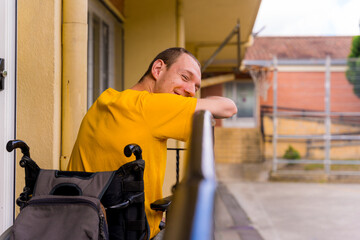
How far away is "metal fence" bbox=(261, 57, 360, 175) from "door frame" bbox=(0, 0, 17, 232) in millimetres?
9173

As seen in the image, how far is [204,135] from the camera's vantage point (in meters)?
0.80

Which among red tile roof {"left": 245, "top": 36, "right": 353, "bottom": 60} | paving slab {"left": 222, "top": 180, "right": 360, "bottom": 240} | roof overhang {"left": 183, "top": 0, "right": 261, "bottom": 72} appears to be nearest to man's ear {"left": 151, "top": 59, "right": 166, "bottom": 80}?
paving slab {"left": 222, "top": 180, "right": 360, "bottom": 240}

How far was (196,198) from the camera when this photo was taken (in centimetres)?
65

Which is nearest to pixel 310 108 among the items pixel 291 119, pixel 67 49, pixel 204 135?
pixel 291 119

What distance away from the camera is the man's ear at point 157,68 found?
5.64 feet

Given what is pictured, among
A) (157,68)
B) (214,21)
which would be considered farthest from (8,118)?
(214,21)

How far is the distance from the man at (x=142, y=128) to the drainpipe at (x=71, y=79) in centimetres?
57

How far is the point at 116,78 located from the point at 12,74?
2328 mm

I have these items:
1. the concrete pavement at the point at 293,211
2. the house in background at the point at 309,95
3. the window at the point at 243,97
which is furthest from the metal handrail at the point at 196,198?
the window at the point at 243,97

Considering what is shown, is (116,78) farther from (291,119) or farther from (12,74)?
(291,119)

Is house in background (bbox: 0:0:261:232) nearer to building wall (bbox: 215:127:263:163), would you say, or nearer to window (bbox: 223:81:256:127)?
building wall (bbox: 215:127:263:163)

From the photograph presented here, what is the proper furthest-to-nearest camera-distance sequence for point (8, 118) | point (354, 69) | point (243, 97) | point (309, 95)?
point (243, 97) < point (309, 95) < point (354, 69) < point (8, 118)

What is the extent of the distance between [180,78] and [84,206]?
0.72 m

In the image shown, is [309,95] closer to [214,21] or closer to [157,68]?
[214,21]
